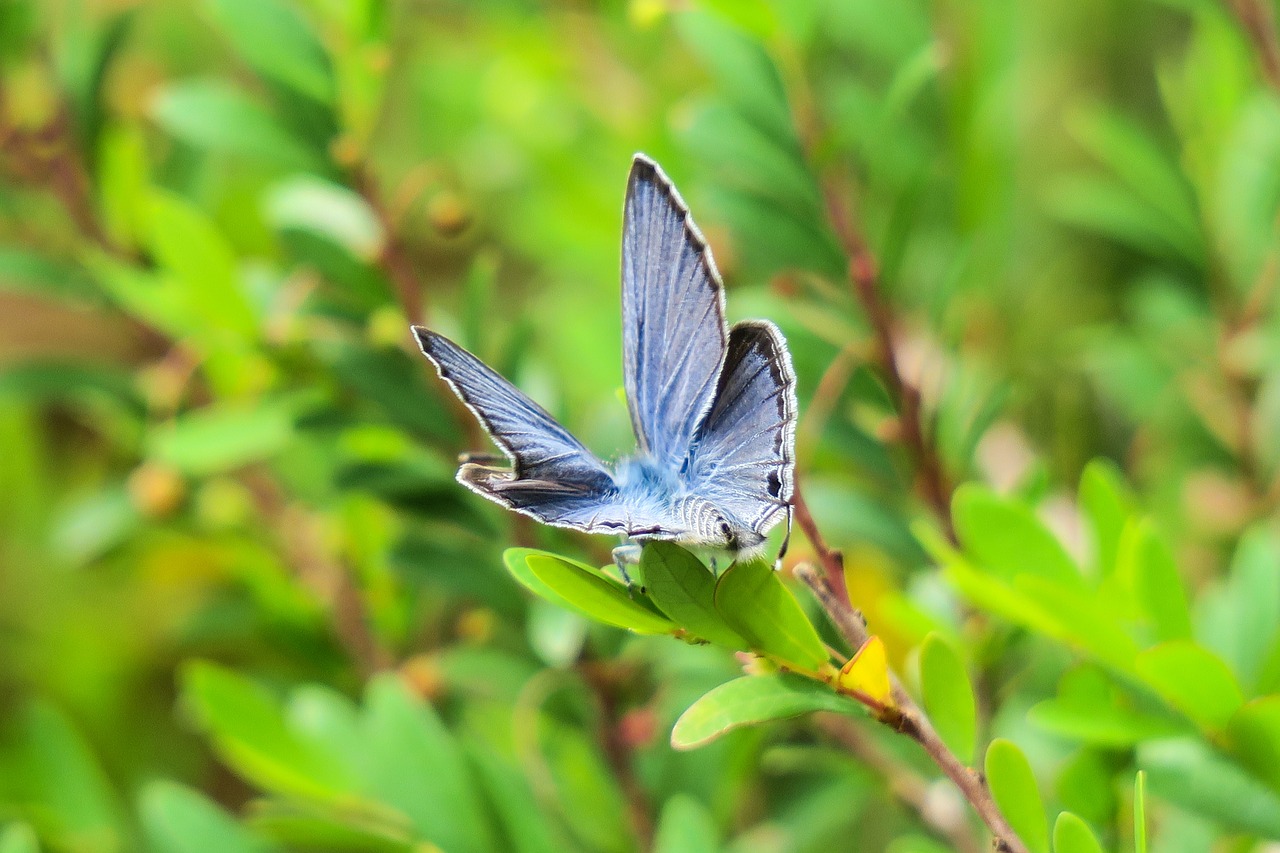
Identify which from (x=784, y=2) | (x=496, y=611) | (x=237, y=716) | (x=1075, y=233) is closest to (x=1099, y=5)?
(x=1075, y=233)

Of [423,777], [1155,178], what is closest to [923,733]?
[423,777]

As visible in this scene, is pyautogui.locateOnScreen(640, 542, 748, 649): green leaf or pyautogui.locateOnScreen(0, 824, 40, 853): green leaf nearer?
pyautogui.locateOnScreen(640, 542, 748, 649): green leaf

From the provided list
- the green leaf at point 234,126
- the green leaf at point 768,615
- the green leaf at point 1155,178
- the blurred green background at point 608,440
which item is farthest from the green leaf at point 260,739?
the green leaf at point 1155,178

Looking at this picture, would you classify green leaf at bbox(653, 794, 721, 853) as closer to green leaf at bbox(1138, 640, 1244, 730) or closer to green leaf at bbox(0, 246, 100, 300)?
green leaf at bbox(1138, 640, 1244, 730)

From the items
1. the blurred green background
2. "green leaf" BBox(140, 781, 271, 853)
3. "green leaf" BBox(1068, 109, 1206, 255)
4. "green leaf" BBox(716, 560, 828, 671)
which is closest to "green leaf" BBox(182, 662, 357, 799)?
the blurred green background

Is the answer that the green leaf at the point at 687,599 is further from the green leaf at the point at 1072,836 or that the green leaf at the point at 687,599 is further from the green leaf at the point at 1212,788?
the green leaf at the point at 1212,788

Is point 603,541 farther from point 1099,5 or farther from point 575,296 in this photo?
point 1099,5
